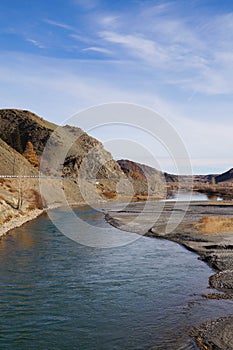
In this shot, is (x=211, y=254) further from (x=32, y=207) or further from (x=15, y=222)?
(x=32, y=207)

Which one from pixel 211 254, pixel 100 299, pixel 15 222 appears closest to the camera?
pixel 100 299

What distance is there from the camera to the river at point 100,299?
17125 millimetres

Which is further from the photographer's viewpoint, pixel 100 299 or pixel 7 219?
pixel 7 219

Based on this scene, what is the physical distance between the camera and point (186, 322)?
19094 millimetres

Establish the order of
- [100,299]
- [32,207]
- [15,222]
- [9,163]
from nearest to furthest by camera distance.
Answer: [100,299], [15,222], [32,207], [9,163]

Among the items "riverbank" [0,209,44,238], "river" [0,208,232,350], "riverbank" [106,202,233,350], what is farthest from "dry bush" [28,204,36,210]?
"river" [0,208,232,350]

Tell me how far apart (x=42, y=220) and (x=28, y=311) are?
42.0 metres

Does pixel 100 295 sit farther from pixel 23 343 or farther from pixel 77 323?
pixel 23 343

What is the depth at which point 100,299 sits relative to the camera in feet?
73.6

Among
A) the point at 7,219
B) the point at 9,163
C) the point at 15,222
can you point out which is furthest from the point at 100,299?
the point at 9,163

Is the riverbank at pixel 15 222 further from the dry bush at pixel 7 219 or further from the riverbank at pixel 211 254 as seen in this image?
the riverbank at pixel 211 254

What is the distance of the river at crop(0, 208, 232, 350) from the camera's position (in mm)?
17125

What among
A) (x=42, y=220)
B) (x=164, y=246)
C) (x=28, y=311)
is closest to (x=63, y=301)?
(x=28, y=311)

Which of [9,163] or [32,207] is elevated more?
[9,163]
